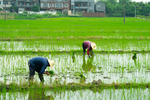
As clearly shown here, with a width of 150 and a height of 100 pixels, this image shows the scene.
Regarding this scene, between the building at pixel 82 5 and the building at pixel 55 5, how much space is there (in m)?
1.42

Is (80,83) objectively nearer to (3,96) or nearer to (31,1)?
(3,96)

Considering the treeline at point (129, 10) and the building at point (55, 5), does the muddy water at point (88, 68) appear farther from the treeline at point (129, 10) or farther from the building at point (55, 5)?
the treeline at point (129, 10)

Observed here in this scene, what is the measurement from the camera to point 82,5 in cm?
5609

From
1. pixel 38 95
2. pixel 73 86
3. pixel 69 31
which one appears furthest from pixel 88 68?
pixel 69 31

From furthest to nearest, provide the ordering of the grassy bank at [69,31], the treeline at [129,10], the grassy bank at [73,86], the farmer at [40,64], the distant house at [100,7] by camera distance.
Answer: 1. the distant house at [100,7]
2. the treeline at [129,10]
3. the grassy bank at [69,31]
4. the grassy bank at [73,86]
5. the farmer at [40,64]

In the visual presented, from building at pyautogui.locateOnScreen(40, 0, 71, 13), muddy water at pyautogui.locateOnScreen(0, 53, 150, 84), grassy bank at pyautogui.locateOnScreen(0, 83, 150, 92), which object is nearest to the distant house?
building at pyautogui.locateOnScreen(40, 0, 71, 13)

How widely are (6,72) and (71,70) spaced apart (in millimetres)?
1685

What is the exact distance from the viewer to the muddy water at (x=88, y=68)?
563 cm

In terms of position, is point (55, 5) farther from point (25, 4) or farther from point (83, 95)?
point (83, 95)

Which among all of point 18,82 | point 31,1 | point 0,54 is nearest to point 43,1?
point 31,1

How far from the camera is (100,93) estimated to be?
4.73 metres

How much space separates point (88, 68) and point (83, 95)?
2211 mm

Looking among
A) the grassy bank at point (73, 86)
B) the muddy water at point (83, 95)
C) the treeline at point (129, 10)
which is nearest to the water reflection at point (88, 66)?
the grassy bank at point (73, 86)

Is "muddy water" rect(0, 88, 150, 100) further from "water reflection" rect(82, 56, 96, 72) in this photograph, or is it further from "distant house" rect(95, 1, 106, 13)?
"distant house" rect(95, 1, 106, 13)
